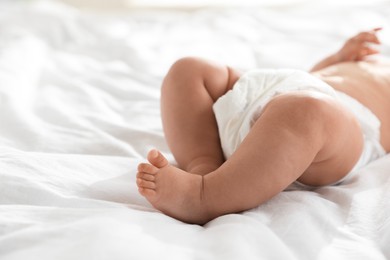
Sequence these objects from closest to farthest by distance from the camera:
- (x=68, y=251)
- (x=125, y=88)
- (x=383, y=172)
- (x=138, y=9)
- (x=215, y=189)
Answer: (x=68, y=251) < (x=215, y=189) < (x=383, y=172) < (x=125, y=88) < (x=138, y=9)

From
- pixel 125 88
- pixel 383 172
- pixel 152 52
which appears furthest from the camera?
pixel 152 52

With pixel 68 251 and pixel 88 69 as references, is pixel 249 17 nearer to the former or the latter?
pixel 88 69

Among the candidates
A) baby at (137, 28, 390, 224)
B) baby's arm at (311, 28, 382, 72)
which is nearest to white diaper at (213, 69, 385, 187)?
baby at (137, 28, 390, 224)

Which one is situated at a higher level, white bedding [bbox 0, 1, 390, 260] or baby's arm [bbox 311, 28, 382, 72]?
baby's arm [bbox 311, 28, 382, 72]

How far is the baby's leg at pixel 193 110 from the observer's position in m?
1.02

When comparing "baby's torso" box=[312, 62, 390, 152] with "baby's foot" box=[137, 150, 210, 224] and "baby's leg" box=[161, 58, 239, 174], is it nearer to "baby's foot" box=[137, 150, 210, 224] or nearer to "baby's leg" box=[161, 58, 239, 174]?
"baby's leg" box=[161, 58, 239, 174]

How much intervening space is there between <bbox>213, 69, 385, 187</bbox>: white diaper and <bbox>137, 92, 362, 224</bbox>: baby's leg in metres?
0.11

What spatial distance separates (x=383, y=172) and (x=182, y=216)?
1.20 feet

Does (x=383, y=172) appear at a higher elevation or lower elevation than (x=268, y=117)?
lower

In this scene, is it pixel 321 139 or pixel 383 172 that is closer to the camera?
pixel 321 139

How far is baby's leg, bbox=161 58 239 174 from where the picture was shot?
3.35 feet

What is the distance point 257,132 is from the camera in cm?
86

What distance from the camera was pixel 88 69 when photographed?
1677 millimetres

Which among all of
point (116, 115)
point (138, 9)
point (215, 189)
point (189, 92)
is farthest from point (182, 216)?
point (138, 9)
